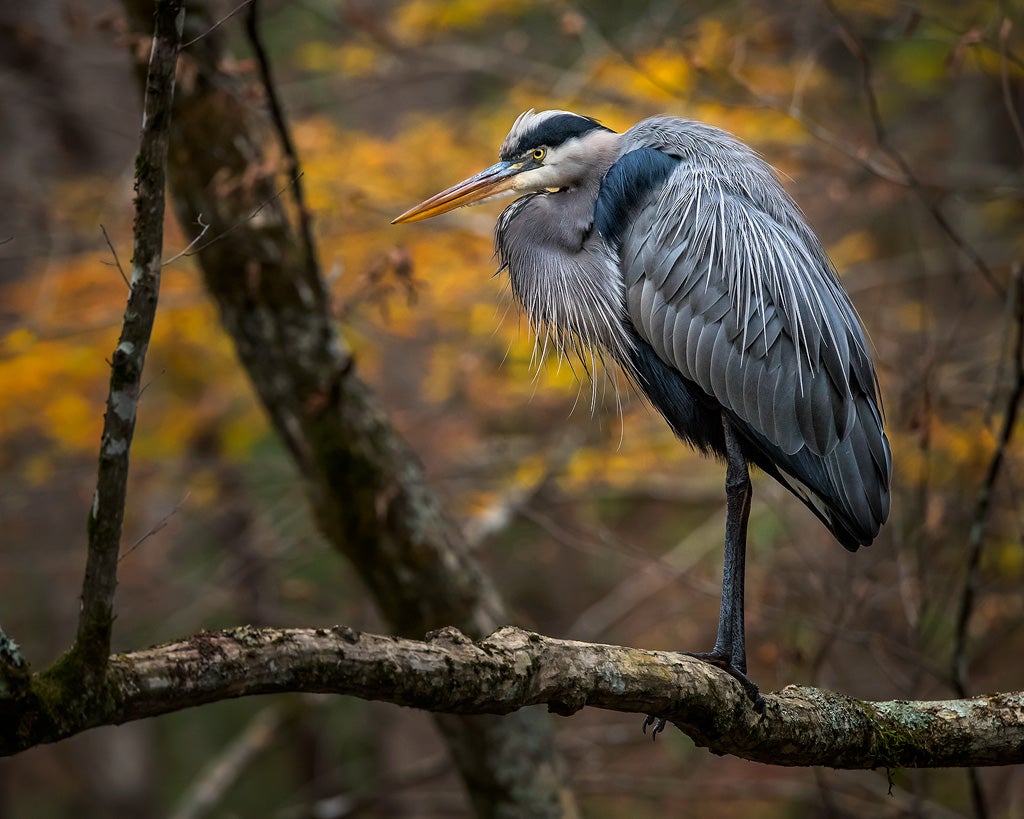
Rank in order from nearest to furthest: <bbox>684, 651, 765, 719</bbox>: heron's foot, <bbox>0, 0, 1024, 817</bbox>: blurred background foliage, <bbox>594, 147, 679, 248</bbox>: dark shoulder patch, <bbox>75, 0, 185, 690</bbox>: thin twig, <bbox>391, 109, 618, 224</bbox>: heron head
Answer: <bbox>75, 0, 185, 690</bbox>: thin twig
<bbox>684, 651, 765, 719</bbox>: heron's foot
<bbox>594, 147, 679, 248</bbox>: dark shoulder patch
<bbox>391, 109, 618, 224</bbox>: heron head
<bbox>0, 0, 1024, 817</bbox>: blurred background foliage

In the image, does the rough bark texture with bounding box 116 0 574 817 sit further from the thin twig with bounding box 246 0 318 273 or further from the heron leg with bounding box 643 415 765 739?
the heron leg with bounding box 643 415 765 739

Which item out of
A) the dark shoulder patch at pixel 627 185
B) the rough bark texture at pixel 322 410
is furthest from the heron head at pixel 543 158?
the rough bark texture at pixel 322 410

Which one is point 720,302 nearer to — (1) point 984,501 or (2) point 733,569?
(2) point 733,569

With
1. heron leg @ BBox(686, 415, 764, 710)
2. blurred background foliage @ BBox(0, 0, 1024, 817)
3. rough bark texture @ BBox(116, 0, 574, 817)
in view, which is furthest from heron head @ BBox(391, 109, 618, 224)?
heron leg @ BBox(686, 415, 764, 710)

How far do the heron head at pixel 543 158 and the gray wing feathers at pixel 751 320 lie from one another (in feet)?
1.24

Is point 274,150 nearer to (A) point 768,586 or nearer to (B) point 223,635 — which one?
(B) point 223,635

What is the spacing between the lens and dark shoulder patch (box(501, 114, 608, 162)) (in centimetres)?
412

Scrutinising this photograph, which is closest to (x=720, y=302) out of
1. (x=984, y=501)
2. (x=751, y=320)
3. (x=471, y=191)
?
(x=751, y=320)

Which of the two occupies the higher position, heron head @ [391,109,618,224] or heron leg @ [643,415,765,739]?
heron head @ [391,109,618,224]

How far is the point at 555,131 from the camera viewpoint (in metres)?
4.13

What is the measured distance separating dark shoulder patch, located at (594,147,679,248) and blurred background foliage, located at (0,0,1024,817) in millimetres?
838

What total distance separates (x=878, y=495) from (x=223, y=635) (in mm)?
2445

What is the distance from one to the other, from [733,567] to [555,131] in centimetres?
182

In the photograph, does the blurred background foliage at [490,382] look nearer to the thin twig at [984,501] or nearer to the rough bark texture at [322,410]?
the rough bark texture at [322,410]
